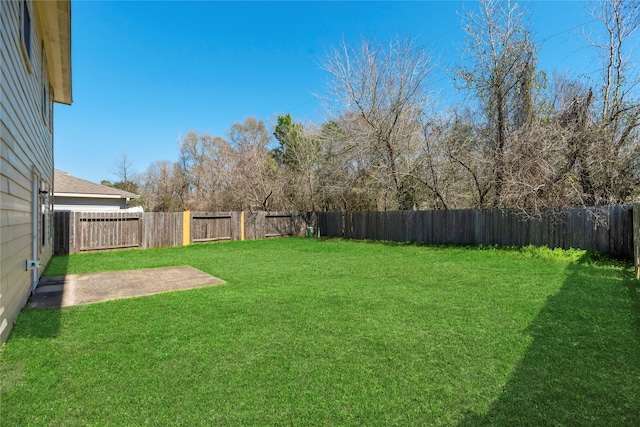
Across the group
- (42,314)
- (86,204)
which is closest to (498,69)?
(42,314)

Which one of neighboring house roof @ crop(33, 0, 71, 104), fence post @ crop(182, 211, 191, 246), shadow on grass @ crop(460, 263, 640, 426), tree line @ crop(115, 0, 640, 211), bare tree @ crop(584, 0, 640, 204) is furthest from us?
fence post @ crop(182, 211, 191, 246)

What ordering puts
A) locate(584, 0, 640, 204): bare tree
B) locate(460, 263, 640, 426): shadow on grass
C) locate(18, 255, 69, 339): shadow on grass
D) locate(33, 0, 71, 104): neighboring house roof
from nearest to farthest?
1. locate(460, 263, 640, 426): shadow on grass
2. locate(18, 255, 69, 339): shadow on grass
3. locate(33, 0, 71, 104): neighboring house roof
4. locate(584, 0, 640, 204): bare tree

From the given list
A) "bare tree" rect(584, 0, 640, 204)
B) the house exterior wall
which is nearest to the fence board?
the house exterior wall

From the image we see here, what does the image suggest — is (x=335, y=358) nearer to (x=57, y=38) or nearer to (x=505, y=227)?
(x=57, y=38)

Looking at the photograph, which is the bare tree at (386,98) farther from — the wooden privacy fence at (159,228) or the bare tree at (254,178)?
the bare tree at (254,178)

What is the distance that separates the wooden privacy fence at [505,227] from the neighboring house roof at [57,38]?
10133mm

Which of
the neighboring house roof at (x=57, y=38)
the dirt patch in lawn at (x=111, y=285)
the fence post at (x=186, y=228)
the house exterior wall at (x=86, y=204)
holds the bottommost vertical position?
the dirt patch in lawn at (x=111, y=285)

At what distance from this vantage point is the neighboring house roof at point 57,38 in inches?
207

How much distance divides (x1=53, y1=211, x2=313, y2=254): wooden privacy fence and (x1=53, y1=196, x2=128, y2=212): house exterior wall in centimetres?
451

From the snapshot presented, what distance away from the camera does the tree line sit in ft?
28.5

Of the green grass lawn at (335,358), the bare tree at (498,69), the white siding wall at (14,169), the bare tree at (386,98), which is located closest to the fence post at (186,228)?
the bare tree at (386,98)

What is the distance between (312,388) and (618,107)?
1129 centimetres

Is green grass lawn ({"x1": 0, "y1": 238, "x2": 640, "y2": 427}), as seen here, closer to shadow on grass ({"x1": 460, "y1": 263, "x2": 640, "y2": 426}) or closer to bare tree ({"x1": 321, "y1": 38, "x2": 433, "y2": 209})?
shadow on grass ({"x1": 460, "y1": 263, "x2": 640, "y2": 426})

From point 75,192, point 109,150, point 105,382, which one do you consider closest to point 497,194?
point 105,382
